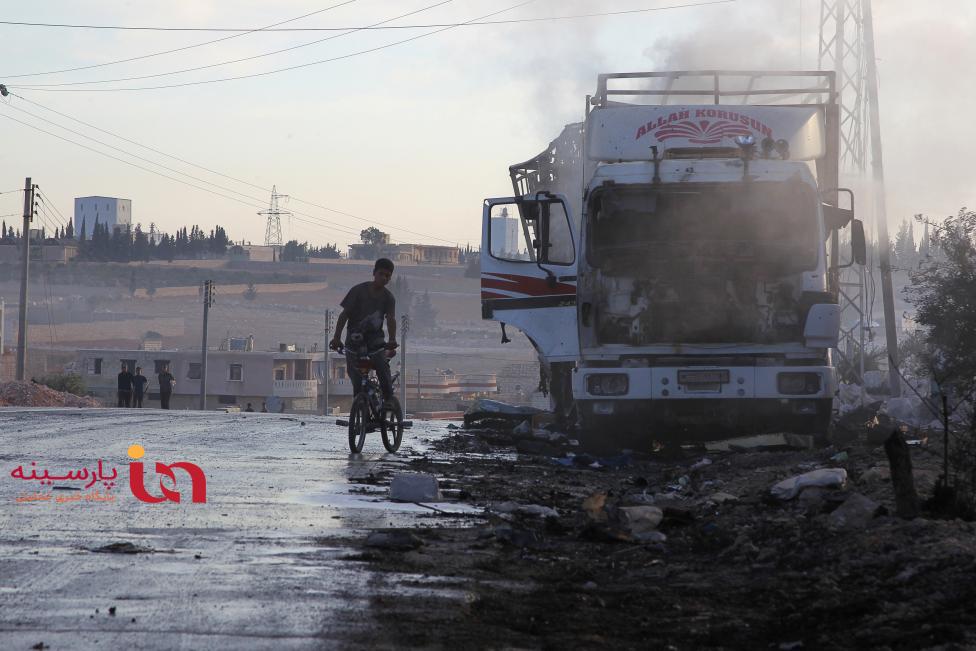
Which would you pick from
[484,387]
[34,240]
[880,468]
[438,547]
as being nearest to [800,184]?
[880,468]

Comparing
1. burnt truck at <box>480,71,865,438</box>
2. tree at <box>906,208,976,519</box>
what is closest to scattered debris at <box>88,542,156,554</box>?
burnt truck at <box>480,71,865,438</box>

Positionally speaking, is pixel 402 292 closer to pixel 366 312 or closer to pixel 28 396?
pixel 28 396

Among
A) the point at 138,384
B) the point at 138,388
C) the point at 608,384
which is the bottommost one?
the point at 138,388

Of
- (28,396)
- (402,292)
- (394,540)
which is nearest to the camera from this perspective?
(394,540)

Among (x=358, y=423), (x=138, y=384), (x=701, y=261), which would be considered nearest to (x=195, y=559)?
(x=358, y=423)

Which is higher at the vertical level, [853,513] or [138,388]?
[138,388]

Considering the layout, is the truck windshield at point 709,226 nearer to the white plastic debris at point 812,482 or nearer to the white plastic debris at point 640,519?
the white plastic debris at point 812,482

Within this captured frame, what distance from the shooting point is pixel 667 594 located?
17.4 ft

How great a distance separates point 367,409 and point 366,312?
0.97m

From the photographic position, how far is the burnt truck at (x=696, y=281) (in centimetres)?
1344

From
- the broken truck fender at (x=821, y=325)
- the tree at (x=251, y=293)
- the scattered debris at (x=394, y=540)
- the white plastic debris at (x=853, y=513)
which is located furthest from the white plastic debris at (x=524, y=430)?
the tree at (x=251, y=293)

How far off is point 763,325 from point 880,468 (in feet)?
15.9

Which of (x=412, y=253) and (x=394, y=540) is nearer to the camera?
(x=394, y=540)

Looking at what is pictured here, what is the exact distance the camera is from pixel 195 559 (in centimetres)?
569
